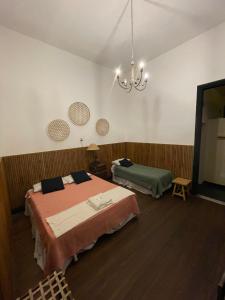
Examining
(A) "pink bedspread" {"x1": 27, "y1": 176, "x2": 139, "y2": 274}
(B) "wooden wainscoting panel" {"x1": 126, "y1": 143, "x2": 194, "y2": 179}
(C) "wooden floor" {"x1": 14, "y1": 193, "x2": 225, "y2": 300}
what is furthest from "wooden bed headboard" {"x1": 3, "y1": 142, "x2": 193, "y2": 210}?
(C) "wooden floor" {"x1": 14, "y1": 193, "x2": 225, "y2": 300}

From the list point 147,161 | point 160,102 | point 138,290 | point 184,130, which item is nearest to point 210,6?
point 160,102

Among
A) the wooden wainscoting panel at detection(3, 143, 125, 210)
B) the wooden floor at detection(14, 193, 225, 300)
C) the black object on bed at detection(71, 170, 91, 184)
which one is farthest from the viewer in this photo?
the black object on bed at detection(71, 170, 91, 184)

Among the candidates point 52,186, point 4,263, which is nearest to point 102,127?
point 52,186

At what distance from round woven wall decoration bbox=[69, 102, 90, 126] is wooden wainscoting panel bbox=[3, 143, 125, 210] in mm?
697

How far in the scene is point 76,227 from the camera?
1640 mm

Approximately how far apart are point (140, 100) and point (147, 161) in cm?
182

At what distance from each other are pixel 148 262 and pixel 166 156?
2481mm

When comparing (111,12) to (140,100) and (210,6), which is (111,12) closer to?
(210,6)

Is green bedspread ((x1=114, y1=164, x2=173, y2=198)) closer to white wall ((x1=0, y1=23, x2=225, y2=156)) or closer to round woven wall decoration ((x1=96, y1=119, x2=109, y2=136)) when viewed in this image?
white wall ((x1=0, y1=23, x2=225, y2=156))

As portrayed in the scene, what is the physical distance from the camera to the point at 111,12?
2156 millimetres

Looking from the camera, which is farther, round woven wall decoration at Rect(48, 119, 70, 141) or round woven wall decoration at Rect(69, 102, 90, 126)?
round woven wall decoration at Rect(69, 102, 90, 126)

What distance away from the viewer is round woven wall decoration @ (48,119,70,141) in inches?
121

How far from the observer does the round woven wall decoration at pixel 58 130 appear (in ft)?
10.1

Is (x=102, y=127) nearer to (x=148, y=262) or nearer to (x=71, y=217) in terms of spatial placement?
(x=71, y=217)
